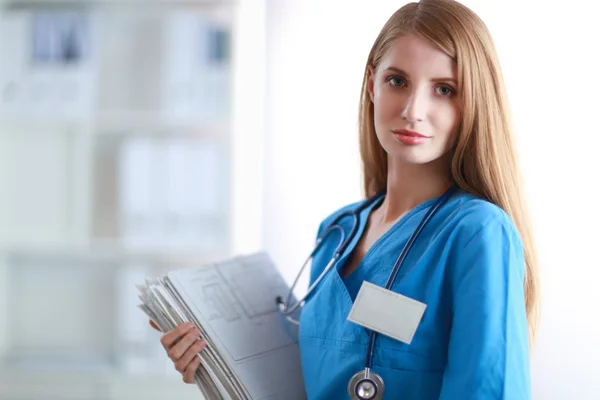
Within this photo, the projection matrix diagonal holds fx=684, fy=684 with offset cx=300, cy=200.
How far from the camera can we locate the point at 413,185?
1.21 metres

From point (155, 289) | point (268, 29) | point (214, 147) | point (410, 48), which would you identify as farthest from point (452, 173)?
point (214, 147)

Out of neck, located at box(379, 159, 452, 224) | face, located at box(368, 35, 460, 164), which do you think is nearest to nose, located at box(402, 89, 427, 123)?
face, located at box(368, 35, 460, 164)

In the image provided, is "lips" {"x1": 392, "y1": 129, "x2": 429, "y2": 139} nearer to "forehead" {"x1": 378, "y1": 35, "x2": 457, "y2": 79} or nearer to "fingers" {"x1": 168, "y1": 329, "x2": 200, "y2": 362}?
"forehead" {"x1": 378, "y1": 35, "x2": 457, "y2": 79}

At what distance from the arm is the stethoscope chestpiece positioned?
0.32 ft

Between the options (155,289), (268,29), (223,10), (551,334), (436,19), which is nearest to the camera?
(436,19)

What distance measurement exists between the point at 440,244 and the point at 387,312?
0.42 ft

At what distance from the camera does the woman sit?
0.94 metres

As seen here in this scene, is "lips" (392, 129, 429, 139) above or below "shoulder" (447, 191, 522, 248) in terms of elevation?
above

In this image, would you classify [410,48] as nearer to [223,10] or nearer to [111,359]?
[223,10]

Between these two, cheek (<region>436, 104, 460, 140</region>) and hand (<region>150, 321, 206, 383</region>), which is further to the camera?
hand (<region>150, 321, 206, 383</region>)

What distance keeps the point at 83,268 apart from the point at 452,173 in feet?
6.01

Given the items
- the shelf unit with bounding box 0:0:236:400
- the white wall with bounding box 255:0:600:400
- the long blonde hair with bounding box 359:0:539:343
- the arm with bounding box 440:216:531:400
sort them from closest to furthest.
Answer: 1. the arm with bounding box 440:216:531:400
2. the long blonde hair with bounding box 359:0:539:343
3. the white wall with bounding box 255:0:600:400
4. the shelf unit with bounding box 0:0:236:400

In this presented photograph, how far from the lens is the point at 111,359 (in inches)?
95.8

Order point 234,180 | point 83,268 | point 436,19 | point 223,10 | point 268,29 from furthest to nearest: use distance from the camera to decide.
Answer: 1. point 83,268
2. point 223,10
3. point 234,180
4. point 268,29
5. point 436,19
